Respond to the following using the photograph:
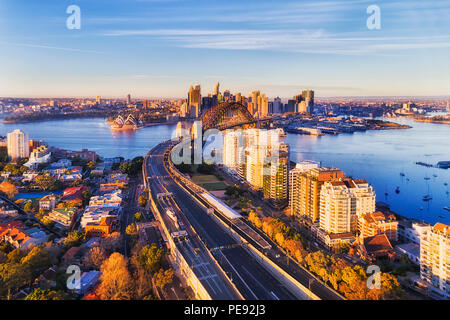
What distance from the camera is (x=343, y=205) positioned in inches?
178

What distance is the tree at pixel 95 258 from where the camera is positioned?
138 inches

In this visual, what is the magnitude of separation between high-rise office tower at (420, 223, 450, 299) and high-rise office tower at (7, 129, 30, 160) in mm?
10175

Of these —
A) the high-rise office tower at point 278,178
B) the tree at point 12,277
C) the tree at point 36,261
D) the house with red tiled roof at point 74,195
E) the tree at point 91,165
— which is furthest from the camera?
the tree at point 91,165

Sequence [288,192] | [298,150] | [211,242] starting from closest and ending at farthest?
[211,242]
[288,192]
[298,150]

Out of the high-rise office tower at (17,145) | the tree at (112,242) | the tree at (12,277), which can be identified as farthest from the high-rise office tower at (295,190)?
the high-rise office tower at (17,145)

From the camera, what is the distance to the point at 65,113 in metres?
24.6

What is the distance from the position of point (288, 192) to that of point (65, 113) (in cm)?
2289

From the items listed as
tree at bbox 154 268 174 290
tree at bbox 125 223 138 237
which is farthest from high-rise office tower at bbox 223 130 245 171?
tree at bbox 154 268 174 290

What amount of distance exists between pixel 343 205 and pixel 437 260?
1.35 metres

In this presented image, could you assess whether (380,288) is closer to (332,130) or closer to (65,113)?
(332,130)

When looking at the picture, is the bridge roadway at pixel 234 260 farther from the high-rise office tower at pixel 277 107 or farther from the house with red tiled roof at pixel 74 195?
the high-rise office tower at pixel 277 107

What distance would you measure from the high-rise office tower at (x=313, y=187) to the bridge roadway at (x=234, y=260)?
151cm

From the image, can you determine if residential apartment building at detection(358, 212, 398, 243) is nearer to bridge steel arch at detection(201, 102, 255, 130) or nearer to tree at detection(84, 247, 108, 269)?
tree at detection(84, 247, 108, 269)
